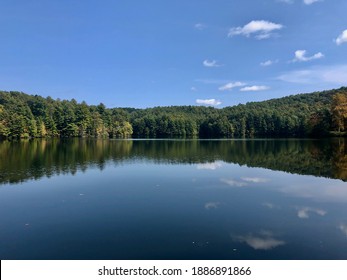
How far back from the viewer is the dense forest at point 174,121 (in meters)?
90.7

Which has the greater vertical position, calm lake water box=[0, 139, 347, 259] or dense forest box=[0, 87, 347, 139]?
dense forest box=[0, 87, 347, 139]

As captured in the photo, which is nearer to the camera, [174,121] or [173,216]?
[173,216]

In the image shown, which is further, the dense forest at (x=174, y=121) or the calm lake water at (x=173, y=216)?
the dense forest at (x=174, y=121)

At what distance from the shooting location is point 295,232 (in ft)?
35.8

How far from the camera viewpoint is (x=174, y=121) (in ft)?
505

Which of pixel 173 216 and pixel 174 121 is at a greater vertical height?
pixel 174 121

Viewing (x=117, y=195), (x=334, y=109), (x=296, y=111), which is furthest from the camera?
(x=296, y=111)

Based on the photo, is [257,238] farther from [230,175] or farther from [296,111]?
[296,111]

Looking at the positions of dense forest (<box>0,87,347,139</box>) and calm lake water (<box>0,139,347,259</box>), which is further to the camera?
dense forest (<box>0,87,347,139</box>)

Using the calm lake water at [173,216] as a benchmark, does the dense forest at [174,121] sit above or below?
above

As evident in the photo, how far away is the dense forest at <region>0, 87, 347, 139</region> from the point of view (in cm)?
9069

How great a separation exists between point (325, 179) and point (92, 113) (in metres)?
112
